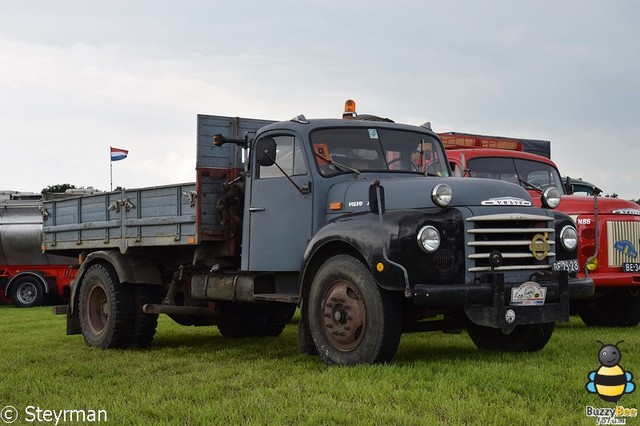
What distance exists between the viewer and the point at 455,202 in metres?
7.31

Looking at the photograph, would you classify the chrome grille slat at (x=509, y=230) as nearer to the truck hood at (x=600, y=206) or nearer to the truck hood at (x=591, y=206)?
the truck hood at (x=591, y=206)

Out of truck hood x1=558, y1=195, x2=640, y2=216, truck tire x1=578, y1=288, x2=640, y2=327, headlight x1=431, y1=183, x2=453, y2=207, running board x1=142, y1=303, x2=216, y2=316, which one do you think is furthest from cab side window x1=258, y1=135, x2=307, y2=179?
truck tire x1=578, y1=288, x2=640, y2=327

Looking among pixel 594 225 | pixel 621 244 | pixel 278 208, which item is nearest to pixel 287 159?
pixel 278 208

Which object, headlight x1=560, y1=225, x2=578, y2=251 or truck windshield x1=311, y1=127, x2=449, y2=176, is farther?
truck windshield x1=311, y1=127, x2=449, y2=176

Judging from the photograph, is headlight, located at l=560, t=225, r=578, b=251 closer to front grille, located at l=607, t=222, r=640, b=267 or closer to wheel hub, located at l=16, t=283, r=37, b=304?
front grille, located at l=607, t=222, r=640, b=267

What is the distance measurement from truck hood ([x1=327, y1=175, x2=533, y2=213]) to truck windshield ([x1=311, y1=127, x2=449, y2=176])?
0.39m

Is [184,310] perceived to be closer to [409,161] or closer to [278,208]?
[278,208]

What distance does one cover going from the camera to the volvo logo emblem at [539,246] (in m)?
7.44

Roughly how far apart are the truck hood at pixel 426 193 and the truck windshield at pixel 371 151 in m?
0.39

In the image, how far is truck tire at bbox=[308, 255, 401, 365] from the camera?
278 inches

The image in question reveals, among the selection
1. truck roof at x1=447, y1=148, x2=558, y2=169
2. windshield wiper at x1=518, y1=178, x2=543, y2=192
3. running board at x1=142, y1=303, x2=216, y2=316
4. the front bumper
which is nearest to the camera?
the front bumper

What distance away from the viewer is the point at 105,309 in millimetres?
10797

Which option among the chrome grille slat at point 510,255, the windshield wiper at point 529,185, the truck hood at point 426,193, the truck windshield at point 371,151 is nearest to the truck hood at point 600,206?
the windshield wiper at point 529,185

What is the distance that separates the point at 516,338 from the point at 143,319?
4.50 metres
